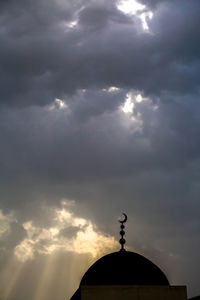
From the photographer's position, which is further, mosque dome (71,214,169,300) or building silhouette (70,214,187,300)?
mosque dome (71,214,169,300)

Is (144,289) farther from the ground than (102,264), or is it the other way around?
(102,264)

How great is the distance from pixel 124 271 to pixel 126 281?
43 centimetres

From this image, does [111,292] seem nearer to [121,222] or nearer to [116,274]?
[116,274]

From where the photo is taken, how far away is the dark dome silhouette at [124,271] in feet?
48.2

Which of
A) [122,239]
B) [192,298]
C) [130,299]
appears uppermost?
[122,239]

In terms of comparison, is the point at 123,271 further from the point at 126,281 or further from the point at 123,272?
the point at 126,281

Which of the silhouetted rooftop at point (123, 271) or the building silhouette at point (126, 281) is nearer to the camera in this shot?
the building silhouette at point (126, 281)

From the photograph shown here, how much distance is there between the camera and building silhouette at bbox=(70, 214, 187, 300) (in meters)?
12.6

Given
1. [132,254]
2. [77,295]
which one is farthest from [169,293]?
[77,295]

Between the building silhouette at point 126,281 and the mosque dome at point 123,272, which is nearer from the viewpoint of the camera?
the building silhouette at point 126,281

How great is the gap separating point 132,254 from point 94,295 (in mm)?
3546

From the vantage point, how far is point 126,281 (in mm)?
14484

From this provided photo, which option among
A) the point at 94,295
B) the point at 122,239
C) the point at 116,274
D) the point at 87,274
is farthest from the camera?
the point at 122,239

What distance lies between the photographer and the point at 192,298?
681 inches
